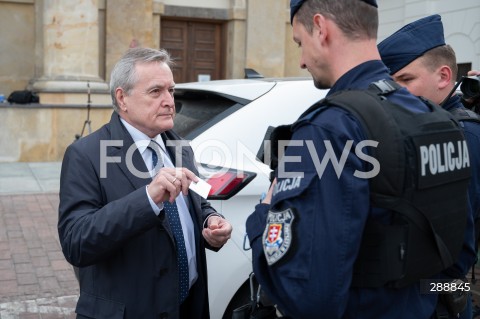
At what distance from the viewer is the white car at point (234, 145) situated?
3.32m

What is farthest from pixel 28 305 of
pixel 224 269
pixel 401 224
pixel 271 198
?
pixel 401 224

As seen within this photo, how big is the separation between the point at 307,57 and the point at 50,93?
10373mm

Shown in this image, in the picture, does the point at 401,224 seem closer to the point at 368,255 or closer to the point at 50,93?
the point at 368,255

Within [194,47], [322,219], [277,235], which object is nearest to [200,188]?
[277,235]

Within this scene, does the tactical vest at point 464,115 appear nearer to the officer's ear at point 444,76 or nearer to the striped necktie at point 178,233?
the officer's ear at point 444,76

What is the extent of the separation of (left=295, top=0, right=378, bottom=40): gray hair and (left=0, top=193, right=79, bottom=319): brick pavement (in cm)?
362

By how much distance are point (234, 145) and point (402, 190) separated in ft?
6.46

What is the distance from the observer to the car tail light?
10.8ft

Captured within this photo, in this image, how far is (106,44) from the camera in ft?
42.5

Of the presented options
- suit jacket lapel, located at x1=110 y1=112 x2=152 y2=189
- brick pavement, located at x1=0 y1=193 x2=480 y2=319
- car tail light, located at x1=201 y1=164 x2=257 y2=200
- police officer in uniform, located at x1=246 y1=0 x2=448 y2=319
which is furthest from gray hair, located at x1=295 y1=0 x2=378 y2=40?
brick pavement, located at x1=0 y1=193 x2=480 y2=319

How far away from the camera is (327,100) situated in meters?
1.66

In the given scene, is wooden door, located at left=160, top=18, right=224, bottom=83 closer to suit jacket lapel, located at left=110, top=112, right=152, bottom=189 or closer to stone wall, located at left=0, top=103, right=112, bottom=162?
stone wall, located at left=0, top=103, right=112, bottom=162

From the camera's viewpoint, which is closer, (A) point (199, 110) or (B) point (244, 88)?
(B) point (244, 88)

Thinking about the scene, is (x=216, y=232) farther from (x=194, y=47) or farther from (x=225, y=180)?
(x=194, y=47)
